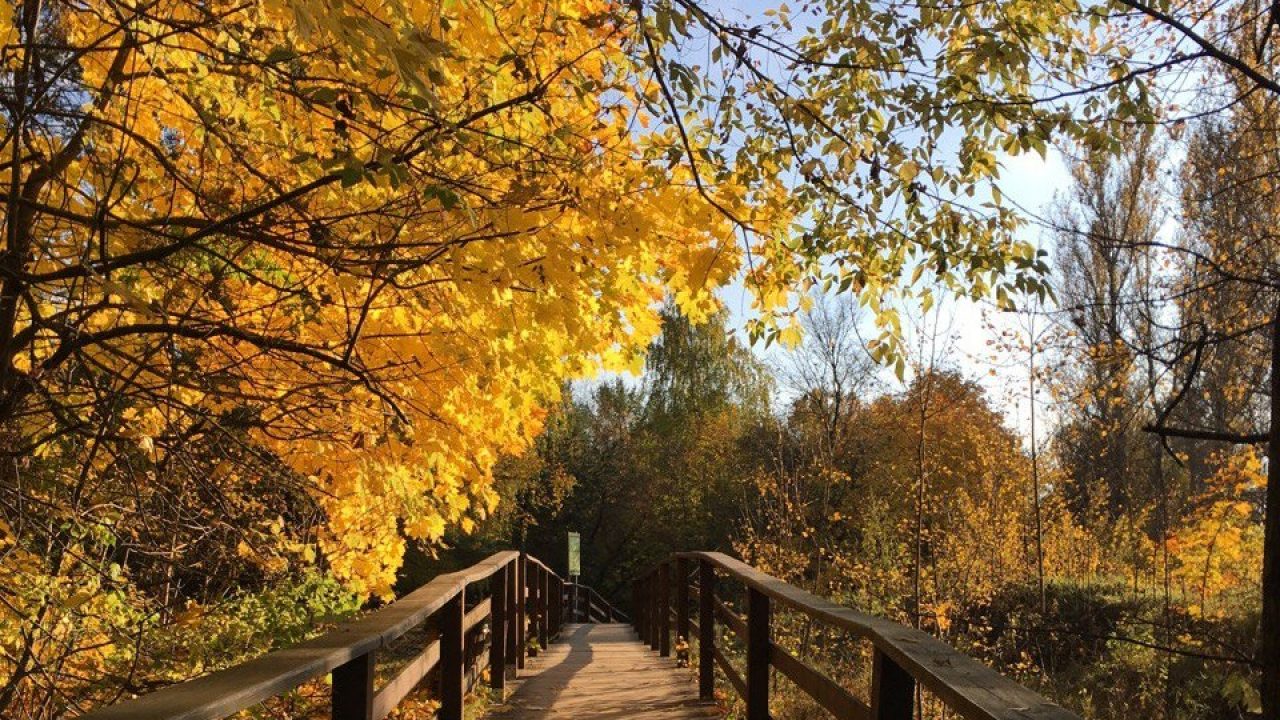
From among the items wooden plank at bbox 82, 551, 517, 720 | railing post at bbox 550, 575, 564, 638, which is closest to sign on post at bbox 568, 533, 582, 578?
railing post at bbox 550, 575, 564, 638

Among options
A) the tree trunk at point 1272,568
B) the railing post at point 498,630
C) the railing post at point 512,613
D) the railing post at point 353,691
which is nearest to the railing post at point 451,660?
the railing post at point 353,691

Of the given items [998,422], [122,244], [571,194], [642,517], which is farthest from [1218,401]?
[642,517]

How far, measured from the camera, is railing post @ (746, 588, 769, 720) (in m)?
4.82

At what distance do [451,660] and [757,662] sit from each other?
1.46 meters

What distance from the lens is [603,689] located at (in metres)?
7.56

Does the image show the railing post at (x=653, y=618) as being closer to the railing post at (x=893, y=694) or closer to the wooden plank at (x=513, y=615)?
the wooden plank at (x=513, y=615)

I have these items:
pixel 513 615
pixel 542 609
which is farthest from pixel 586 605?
pixel 513 615

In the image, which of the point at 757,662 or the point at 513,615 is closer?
the point at 757,662

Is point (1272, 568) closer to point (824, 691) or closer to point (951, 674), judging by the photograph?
point (824, 691)

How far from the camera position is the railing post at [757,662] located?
4.82m

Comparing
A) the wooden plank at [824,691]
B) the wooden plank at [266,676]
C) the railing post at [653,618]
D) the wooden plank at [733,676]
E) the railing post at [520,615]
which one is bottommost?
the railing post at [653,618]

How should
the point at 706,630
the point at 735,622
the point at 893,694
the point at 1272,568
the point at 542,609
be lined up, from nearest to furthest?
the point at 893,694 < the point at 1272,568 < the point at 735,622 < the point at 706,630 < the point at 542,609

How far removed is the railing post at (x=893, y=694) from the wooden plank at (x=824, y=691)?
13 centimetres

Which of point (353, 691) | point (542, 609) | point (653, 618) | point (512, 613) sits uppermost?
point (353, 691)
